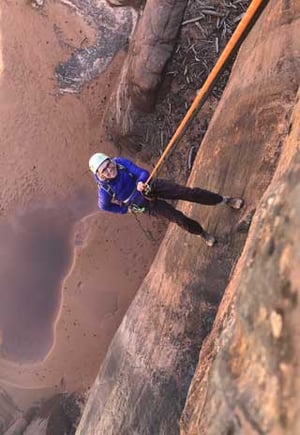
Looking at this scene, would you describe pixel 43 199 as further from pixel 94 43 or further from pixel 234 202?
pixel 234 202

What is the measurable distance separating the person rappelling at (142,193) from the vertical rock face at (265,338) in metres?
1.65

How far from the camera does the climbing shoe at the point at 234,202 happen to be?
4414mm

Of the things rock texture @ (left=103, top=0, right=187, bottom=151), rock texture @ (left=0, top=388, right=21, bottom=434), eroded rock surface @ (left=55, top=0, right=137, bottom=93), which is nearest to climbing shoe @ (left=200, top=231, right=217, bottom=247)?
rock texture @ (left=103, top=0, right=187, bottom=151)

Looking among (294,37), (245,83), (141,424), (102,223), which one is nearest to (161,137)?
(102,223)

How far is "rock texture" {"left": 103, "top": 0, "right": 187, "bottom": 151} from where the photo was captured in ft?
20.6

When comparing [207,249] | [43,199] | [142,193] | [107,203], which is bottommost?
[43,199]

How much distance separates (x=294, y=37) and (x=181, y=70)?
7.43 feet

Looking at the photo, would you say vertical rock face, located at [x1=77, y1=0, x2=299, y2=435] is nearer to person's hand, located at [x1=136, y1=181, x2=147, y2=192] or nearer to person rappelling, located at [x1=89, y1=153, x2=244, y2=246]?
person rappelling, located at [x1=89, y1=153, x2=244, y2=246]

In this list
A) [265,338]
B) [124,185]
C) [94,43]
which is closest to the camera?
[265,338]

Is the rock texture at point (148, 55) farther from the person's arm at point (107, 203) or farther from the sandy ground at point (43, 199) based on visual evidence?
Result: the person's arm at point (107, 203)

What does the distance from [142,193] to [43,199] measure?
131 inches

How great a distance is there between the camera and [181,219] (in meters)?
4.71

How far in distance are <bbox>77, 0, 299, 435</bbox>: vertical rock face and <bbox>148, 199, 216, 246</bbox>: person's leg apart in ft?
0.24

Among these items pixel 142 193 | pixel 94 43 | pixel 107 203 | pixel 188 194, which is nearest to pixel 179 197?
pixel 188 194
